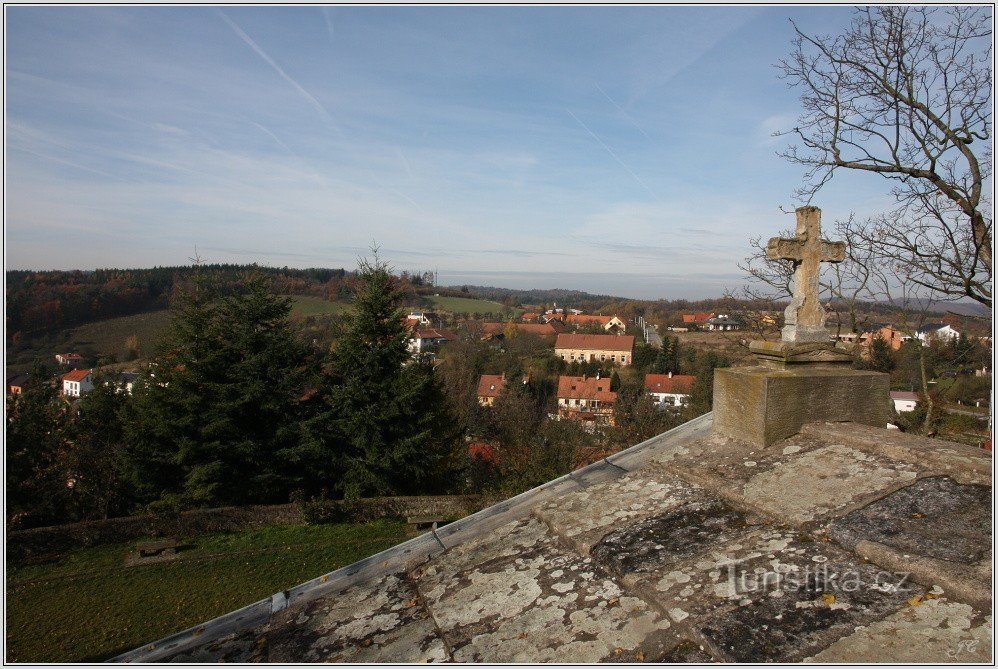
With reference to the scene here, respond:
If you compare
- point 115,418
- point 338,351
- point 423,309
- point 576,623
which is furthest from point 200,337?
point 423,309

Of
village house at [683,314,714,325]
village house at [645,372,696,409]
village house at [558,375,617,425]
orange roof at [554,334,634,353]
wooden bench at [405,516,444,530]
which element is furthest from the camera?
village house at [683,314,714,325]

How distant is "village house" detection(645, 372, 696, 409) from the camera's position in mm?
45125

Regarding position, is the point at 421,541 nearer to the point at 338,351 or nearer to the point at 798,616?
the point at 798,616

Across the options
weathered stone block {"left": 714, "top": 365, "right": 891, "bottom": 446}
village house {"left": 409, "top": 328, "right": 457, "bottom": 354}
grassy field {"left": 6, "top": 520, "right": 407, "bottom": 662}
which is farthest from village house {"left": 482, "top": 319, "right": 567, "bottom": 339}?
weathered stone block {"left": 714, "top": 365, "right": 891, "bottom": 446}

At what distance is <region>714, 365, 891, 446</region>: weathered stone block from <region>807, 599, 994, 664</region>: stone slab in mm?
1695

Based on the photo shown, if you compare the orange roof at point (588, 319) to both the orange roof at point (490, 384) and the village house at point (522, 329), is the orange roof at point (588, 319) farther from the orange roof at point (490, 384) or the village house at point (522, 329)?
the orange roof at point (490, 384)

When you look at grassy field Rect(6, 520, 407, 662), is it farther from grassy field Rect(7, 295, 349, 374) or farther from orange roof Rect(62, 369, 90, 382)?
orange roof Rect(62, 369, 90, 382)

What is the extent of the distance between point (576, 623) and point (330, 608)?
1.22 meters

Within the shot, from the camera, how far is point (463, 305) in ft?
325

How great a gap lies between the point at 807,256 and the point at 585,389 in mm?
46069

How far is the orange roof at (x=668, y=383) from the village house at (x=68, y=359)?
4370 cm

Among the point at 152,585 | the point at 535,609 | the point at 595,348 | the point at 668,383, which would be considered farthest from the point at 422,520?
the point at 595,348

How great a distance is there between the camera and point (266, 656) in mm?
2369

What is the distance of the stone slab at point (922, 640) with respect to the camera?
6.17ft
